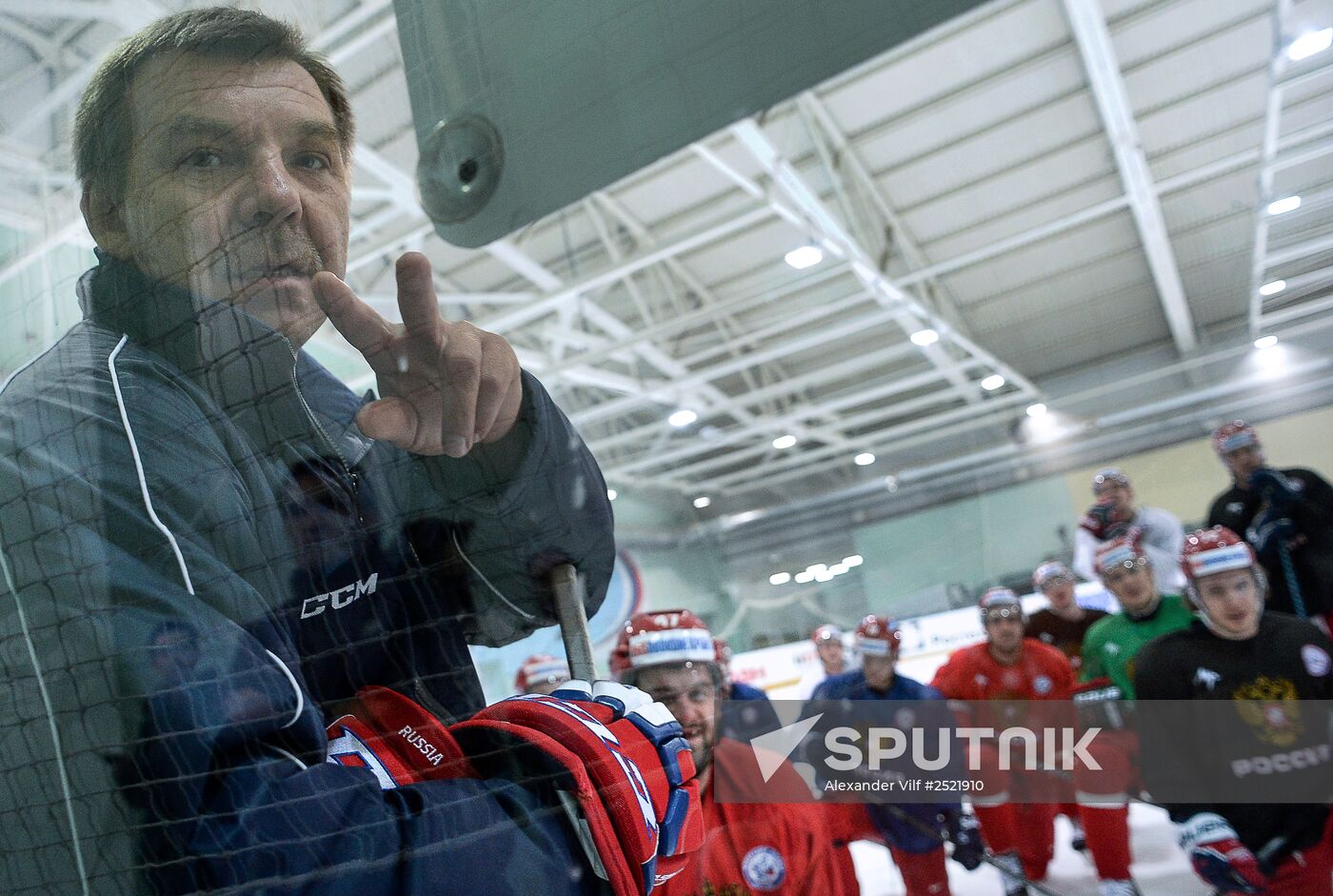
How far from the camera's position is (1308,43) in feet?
2.23

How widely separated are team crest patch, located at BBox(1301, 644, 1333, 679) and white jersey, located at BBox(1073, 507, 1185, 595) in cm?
29

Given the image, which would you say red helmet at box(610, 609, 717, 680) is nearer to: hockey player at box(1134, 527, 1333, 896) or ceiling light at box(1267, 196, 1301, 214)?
ceiling light at box(1267, 196, 1301, 214)

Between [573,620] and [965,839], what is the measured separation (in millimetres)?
2426

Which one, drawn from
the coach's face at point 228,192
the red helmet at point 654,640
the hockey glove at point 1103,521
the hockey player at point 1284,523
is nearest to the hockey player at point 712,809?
the red helmet at point 654,640

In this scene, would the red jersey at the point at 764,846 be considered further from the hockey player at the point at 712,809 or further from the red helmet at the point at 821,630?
the red helmet at the point at 821,630

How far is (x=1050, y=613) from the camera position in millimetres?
2732

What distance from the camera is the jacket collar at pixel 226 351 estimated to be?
0.33 metres

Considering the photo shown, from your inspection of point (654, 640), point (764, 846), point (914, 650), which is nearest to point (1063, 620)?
point (914, 650)

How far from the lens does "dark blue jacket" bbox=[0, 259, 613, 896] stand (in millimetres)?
282

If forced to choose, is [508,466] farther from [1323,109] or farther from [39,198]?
[1323,109]

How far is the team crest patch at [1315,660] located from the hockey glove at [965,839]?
93 cm

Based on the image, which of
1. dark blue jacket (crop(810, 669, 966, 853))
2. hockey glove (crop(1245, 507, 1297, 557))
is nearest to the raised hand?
dark blue jacket (crop(810, 669, 966, 853))

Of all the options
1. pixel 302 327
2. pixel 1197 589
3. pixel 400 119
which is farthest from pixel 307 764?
pixel 1197 589

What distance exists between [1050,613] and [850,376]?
196cm
